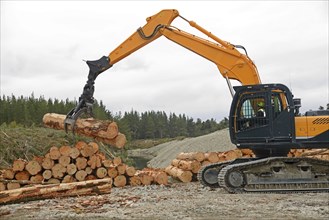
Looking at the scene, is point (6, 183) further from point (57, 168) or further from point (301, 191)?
point (301, 191)

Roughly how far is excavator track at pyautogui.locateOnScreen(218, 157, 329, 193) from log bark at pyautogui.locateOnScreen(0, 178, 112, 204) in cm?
288

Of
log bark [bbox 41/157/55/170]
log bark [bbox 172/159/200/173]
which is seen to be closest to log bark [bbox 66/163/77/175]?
log bark [bbox 41/157/55/170]

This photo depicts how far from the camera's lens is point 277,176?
1070 centimetres

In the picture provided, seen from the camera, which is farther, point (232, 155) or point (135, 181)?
point (232, 155)

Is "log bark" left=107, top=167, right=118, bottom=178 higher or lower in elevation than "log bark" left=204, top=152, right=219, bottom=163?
lower

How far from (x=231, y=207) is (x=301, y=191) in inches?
123

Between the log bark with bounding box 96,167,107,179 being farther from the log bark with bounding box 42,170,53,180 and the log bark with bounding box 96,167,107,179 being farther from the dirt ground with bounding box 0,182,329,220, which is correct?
the dirt ground with bounding box 0,182,329,220

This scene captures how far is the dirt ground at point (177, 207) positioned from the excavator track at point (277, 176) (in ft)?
1.33

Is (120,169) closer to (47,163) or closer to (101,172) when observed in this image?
(101,172)

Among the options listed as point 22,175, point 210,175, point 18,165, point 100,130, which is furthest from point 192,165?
point 18,165

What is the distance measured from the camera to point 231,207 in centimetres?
817

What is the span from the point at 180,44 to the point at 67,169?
4790 millimetres

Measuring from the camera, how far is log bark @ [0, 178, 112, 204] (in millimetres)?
9609

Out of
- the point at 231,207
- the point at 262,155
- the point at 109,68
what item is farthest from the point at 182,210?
the point at 109,68
